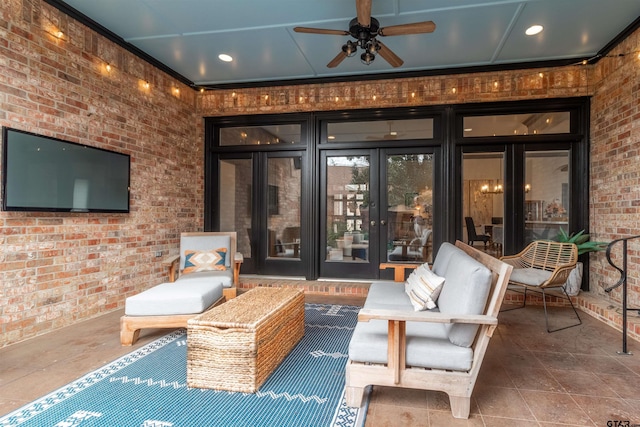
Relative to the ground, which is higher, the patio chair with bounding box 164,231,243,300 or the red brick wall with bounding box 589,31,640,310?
the red brick wall with bounding box 589,31,640,310

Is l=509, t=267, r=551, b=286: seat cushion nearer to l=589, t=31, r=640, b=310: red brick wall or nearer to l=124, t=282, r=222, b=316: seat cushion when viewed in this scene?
l=589, t=31, r=640, b=310: red brick wall

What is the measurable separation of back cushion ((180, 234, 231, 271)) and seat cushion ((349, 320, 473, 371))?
8.27 feet

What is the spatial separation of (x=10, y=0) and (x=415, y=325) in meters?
3.93

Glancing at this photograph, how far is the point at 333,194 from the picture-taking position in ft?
15.9

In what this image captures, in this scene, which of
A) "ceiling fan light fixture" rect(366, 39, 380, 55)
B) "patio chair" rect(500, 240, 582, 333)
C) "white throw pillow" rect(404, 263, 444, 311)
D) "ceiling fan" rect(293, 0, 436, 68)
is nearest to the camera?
"white throw pillow" rect(404, 263, 444, 311)

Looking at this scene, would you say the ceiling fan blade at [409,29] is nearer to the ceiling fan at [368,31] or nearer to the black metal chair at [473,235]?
the ceiling fan at [368,31]

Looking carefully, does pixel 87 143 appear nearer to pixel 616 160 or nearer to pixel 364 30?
pixel 364 30

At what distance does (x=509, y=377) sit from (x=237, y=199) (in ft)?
13.3

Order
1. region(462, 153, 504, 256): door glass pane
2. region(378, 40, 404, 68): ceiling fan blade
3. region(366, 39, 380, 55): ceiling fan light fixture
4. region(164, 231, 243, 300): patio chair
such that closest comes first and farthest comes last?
region(366, 39, 380, 55): ceiling fan light fixture
region(378, 40, 404, 68): ceiling fan blade
region(164, 231, 243, 300): patio chair
region(462, 153, 504, 256): door glass pane

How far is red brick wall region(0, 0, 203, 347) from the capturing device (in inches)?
107

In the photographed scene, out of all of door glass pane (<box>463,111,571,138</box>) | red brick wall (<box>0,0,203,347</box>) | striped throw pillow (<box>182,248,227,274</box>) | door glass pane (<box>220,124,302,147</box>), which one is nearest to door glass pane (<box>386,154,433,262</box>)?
door glass pane (<box>463,111,571,138</box>)

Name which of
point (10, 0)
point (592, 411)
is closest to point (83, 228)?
point (10, 0)

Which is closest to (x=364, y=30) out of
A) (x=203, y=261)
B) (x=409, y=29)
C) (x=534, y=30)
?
(x=409, y=29)

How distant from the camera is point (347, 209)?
4.79 m
